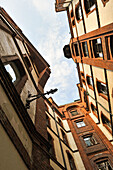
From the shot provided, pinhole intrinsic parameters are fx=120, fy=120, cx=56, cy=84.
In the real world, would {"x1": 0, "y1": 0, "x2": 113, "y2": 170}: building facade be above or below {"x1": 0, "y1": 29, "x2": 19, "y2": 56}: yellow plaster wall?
below

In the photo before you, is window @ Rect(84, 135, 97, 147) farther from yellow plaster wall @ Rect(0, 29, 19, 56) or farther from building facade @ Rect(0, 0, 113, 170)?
yellow plaster wall @ Rect(0, 29, 19, 56)

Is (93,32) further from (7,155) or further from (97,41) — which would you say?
(7,155)

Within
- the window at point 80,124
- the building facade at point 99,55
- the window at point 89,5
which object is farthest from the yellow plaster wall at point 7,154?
the window at point 80,124

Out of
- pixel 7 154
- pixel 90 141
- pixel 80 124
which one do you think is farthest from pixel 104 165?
pixel 7 154

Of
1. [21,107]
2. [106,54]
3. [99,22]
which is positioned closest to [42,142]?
[21,107]

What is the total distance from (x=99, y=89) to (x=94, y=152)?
585cm

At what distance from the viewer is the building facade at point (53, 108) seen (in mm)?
3616

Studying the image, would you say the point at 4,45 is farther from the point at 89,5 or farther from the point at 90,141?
the point at 90,141

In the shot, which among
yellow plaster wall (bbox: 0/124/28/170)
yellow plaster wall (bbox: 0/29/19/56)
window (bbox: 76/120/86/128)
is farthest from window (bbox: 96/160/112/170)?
yellow plaster wall (bbox: 0/29/19/56)

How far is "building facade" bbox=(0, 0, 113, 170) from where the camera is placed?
362cm

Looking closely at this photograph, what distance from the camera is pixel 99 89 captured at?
1002cm

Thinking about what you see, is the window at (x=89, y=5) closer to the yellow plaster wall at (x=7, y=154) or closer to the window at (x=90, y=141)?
the yellow plaster wall at (x=7, y=154)

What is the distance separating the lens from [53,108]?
8.72 metres

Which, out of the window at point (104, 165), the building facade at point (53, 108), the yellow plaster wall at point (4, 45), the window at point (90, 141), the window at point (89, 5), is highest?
the window at point (89, 5)
